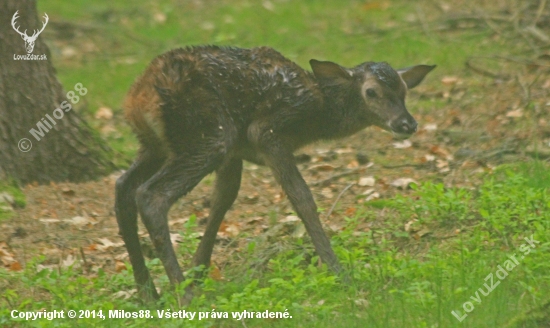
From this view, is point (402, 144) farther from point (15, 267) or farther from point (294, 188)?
point (15, 267)

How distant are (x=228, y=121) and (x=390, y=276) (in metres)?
1.64

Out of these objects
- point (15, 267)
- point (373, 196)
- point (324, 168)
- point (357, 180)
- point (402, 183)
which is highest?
point (324, 168)

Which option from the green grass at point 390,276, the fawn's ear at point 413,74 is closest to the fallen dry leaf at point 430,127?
the green grass at point 390,276

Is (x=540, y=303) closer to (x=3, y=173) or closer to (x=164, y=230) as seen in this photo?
(x=164, y=230)

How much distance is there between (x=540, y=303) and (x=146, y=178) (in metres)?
3.00

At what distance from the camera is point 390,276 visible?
235 inches

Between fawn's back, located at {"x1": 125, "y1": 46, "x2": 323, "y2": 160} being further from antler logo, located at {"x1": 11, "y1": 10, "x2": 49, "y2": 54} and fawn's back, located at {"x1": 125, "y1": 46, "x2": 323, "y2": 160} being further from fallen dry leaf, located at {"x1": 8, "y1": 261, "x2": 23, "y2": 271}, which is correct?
antler logo, located at {"x1": 11, "y1": 10, "x2": 49, "y2": 54}

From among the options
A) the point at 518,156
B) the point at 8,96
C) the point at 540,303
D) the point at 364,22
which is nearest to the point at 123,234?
the point at 8,96

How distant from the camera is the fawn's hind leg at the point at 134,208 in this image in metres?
6.29

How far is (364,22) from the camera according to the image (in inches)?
562

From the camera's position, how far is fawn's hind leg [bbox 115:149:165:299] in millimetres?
6289

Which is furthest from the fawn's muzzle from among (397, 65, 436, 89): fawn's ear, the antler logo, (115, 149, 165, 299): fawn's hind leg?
the antler logo

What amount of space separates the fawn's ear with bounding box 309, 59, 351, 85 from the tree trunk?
273cm

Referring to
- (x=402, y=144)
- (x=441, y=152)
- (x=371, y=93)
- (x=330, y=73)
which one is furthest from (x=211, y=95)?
(x=402, y=144)
